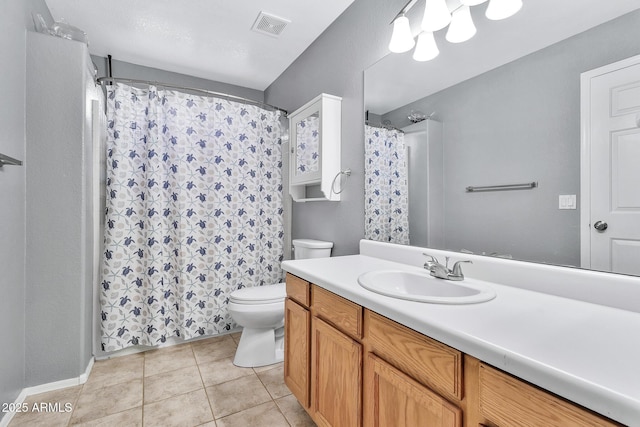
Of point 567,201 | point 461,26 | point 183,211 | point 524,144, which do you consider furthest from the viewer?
point 183,211

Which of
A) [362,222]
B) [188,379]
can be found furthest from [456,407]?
[188,379]

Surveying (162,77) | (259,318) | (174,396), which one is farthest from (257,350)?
(162,77)

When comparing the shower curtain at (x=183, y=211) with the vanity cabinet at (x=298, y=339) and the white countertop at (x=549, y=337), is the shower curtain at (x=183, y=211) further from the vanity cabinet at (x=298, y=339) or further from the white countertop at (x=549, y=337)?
the white countertop at (x=549, y=337)

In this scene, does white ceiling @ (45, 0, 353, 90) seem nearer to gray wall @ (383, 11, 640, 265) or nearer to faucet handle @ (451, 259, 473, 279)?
gray wall @ (383, 11, 640, 265)

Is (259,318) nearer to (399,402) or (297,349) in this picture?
(297,349)

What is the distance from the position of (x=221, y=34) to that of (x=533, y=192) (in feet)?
7.72

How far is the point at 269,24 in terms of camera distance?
85.9 inches

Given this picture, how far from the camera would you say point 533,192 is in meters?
1.06

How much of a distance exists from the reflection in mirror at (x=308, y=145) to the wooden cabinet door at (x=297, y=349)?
103 cm

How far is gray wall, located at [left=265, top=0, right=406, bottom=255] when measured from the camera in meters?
1.81

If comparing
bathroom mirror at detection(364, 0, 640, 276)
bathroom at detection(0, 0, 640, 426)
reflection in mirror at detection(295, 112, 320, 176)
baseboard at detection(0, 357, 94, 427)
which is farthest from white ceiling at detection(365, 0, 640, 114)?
baseboard at detection(0, 357, 94, 427)

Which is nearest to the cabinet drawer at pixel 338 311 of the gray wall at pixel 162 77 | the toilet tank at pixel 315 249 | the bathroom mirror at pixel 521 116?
the bathroom mirror at pixel 521 116

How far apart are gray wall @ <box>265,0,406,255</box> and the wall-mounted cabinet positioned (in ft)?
0.20

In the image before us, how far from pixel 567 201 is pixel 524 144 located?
0.25 meters
